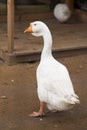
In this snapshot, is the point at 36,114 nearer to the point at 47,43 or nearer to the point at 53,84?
the point at 53,84

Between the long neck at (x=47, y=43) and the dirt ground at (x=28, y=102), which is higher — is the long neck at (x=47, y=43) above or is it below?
above

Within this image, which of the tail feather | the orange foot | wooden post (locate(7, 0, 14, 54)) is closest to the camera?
the tail feather

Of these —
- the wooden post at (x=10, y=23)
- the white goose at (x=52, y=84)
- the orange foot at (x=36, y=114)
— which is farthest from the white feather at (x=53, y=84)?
the wooden post at (x=10, y=23)

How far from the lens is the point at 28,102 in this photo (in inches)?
166

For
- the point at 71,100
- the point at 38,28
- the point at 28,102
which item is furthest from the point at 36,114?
the point at 38,28

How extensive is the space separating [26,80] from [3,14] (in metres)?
2.61

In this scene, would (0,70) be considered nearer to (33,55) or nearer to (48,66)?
(33,55)

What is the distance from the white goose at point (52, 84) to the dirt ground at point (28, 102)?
0.47 feet

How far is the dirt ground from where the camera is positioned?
3.74 meters

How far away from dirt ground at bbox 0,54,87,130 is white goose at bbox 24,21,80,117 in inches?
5.6

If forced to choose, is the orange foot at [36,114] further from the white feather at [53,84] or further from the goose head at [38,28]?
the goose head at [38,28]

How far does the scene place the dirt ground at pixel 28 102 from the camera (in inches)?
147

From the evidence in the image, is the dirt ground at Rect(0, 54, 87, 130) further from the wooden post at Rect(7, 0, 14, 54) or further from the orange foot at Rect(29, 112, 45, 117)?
the wooden post at Rect(7, 0, 14, 54)

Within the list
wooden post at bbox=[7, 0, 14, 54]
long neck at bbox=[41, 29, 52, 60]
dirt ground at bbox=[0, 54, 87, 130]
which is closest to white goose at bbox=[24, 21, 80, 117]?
long neck at bbox=[41, 29, 52, 60]
